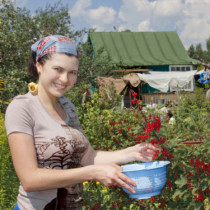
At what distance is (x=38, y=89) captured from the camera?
170 centimetres

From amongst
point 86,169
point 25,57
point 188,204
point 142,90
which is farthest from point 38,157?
point 142,90

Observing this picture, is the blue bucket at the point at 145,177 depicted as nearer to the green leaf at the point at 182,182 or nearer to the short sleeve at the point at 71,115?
the green leaf at the point at 182,182

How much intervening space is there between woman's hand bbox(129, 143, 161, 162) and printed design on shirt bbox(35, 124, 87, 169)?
0.42 meters

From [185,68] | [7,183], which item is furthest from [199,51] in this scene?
[7,183]

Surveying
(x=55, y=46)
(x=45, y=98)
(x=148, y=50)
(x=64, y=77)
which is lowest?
(x=45, y=98)

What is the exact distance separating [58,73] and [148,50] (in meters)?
17.5

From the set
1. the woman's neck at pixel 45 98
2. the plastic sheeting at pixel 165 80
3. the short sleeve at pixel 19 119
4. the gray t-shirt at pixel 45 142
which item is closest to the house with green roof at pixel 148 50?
the plastic sheeting at pixel 165 80

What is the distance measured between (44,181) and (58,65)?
620mm

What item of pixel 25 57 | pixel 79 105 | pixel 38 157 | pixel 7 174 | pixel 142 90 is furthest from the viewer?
pixel 142 90

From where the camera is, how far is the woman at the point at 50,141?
1398 millimetres

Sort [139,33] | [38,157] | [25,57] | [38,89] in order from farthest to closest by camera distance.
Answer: [139,33] < [25,57] < [38,89] < [38,157]

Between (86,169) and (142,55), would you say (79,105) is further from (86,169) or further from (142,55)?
(142,55)

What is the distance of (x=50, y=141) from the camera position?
1.55 metres

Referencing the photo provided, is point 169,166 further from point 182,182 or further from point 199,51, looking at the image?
point 199,51
